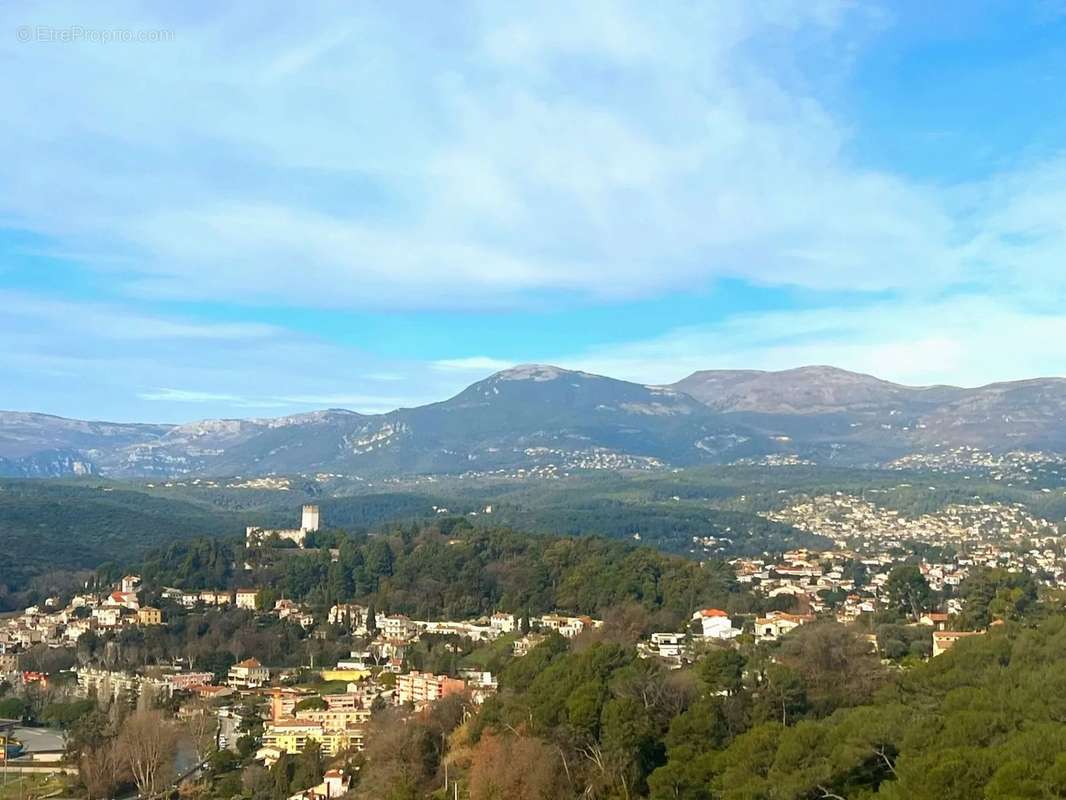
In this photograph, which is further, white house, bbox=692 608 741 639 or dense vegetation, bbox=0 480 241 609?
dense vegetation, bbox=0 480 241 609

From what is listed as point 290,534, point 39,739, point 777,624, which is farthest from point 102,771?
point 290,534

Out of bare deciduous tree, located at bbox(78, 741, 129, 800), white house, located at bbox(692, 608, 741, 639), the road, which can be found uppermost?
white house, located at bbox(692, 608, 741, 639)

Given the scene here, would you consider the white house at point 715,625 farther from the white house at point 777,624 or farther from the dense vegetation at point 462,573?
the dense vegetation at point 462,573

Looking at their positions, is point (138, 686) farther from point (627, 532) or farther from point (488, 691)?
point (627, 532)

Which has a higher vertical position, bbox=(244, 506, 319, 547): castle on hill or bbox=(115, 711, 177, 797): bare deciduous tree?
bbox=(244, 506, 319, 547): castle on hill

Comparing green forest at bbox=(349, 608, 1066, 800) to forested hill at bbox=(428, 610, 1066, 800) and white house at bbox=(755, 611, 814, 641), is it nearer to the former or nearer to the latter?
forested hill at bbox=(428, 610, 1066, 800)

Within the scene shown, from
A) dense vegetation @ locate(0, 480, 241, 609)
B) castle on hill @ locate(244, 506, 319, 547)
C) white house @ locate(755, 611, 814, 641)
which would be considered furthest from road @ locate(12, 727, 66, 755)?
dense vegetation @ locate(0, 480, 241, 609)

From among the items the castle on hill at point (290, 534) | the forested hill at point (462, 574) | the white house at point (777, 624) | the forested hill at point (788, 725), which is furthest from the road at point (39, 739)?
the castle on hill at point (290, 534)

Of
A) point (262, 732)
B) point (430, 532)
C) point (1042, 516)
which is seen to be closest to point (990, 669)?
point (262, 732)

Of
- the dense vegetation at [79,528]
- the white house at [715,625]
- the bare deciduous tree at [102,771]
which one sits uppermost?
the dense vegetation at [79,528]

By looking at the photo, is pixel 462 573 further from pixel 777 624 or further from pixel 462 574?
pixel 777 624

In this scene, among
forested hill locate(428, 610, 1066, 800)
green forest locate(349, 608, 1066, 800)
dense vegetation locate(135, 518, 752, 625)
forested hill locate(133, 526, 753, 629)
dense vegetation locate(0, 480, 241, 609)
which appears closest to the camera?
forested hill locate(428, 610, 1066, 800)
